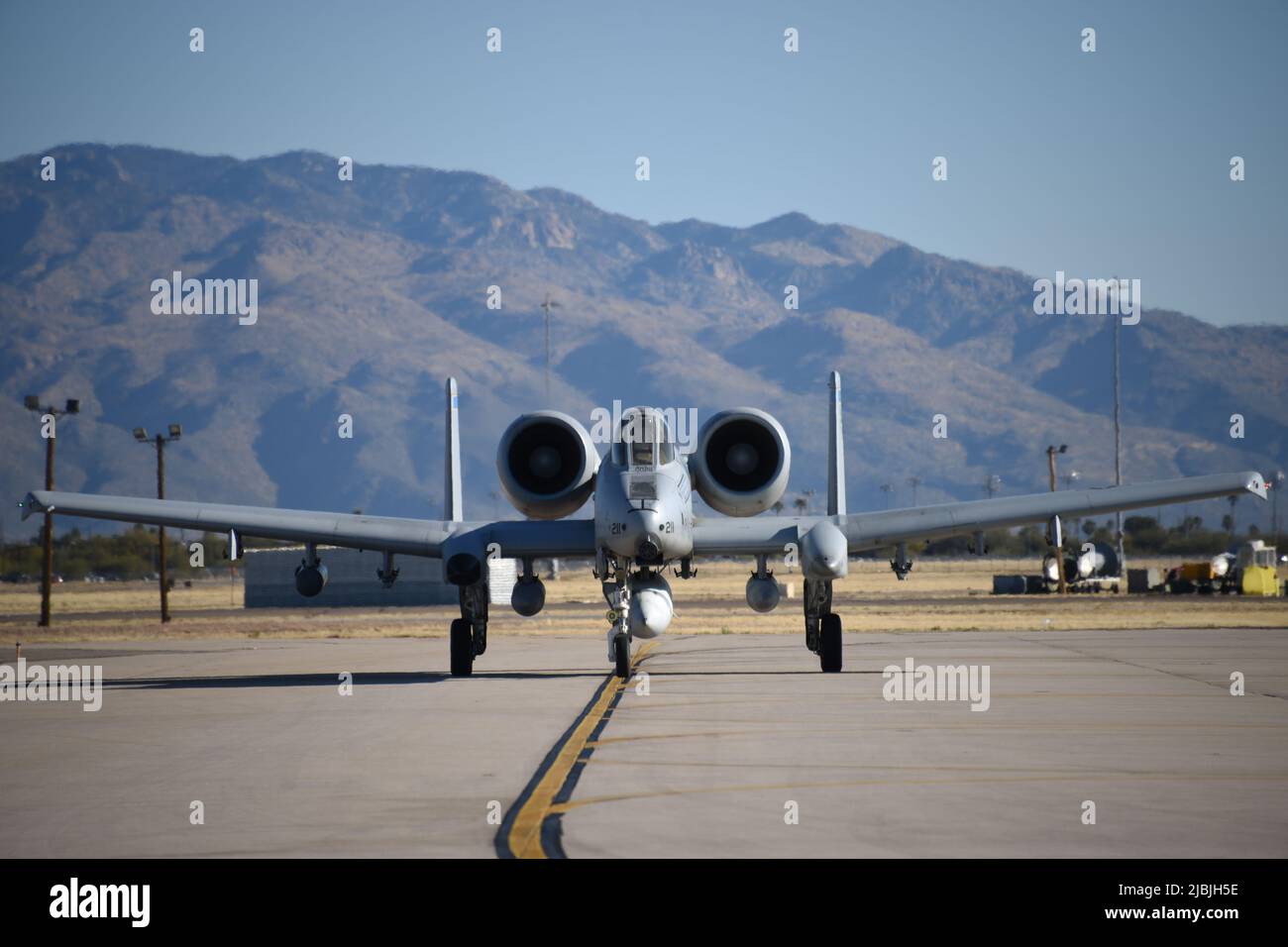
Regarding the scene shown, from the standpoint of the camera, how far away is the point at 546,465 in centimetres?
2412

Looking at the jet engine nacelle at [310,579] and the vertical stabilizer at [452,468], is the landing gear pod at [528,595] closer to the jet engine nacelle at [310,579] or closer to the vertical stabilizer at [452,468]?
the vertical stabilizer at [452,468]

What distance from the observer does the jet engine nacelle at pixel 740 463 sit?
24016 millimetres

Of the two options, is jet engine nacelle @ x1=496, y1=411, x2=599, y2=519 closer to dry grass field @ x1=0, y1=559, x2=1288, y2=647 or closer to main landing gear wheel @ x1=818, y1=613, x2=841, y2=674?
main landing gear wheel @ x1=818, y1=613, x2=841, y2=674

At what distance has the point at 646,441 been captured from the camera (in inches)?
883

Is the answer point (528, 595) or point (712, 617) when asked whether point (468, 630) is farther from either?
point (712, 617)

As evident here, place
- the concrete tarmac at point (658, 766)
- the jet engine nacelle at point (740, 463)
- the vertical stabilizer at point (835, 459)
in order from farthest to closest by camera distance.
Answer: the vertical stabilizer at point (835, 459) → the jet engine nacelle at point (740, 463) → the concrete tarmac at point (658, 766)

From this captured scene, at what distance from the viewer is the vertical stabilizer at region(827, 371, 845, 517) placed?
26.8 metres

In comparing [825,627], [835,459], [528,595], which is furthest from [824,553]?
[835,459]

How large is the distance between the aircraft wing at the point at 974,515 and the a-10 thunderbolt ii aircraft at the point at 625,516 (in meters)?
0.03

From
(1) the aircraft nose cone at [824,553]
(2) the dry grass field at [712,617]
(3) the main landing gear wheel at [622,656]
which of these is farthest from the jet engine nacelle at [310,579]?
(2) the dry grass field at [712,617]

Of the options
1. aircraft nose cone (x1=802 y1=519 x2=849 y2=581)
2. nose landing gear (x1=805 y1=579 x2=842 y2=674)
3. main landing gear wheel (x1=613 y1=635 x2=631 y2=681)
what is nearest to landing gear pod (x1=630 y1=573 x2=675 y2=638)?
main landing gear wheel (x1=613 y1=635 x2=631 y2=681)

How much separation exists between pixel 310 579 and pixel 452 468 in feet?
15.3

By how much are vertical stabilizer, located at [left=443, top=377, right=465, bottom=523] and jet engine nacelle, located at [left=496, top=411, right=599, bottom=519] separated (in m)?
3.01
